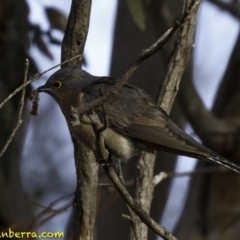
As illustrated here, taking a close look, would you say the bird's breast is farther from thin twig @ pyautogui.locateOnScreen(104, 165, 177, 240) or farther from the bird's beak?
thin twig @ pyautogui.locateOnScreen(104, 165, 177, 240)

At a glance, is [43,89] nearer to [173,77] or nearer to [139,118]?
[139,118]

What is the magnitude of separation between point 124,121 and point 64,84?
1.94 feet

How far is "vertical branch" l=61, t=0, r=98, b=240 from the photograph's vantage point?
13.0 feet

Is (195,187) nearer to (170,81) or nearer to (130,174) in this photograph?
(130,174)

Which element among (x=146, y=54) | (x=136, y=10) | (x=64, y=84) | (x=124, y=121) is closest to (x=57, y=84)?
(x=64, y=84)

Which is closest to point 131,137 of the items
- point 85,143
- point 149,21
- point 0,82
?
point 85,143

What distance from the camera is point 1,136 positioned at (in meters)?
5.10

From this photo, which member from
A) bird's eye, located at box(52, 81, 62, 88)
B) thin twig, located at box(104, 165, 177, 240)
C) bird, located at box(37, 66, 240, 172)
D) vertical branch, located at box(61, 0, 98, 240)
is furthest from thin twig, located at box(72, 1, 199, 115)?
bird's eye, located at box(52, 81, 62, 88)

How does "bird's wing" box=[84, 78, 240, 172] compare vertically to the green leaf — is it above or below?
below

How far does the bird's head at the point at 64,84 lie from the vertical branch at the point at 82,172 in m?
0.40

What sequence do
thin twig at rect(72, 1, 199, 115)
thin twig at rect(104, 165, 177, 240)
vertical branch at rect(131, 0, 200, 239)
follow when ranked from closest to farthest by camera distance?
thin twig at rect(72, 1, 199, 115)
thin twig at rect(104, 165, 177, 240)
vertical branch at rect(131, 0, 200, 239)

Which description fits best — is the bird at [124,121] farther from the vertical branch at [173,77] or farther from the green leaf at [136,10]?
the green leaf at [136,10]

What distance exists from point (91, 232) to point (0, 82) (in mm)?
1619

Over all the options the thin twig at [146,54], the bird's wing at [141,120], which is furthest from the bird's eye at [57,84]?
the thin twig at [146,54]
